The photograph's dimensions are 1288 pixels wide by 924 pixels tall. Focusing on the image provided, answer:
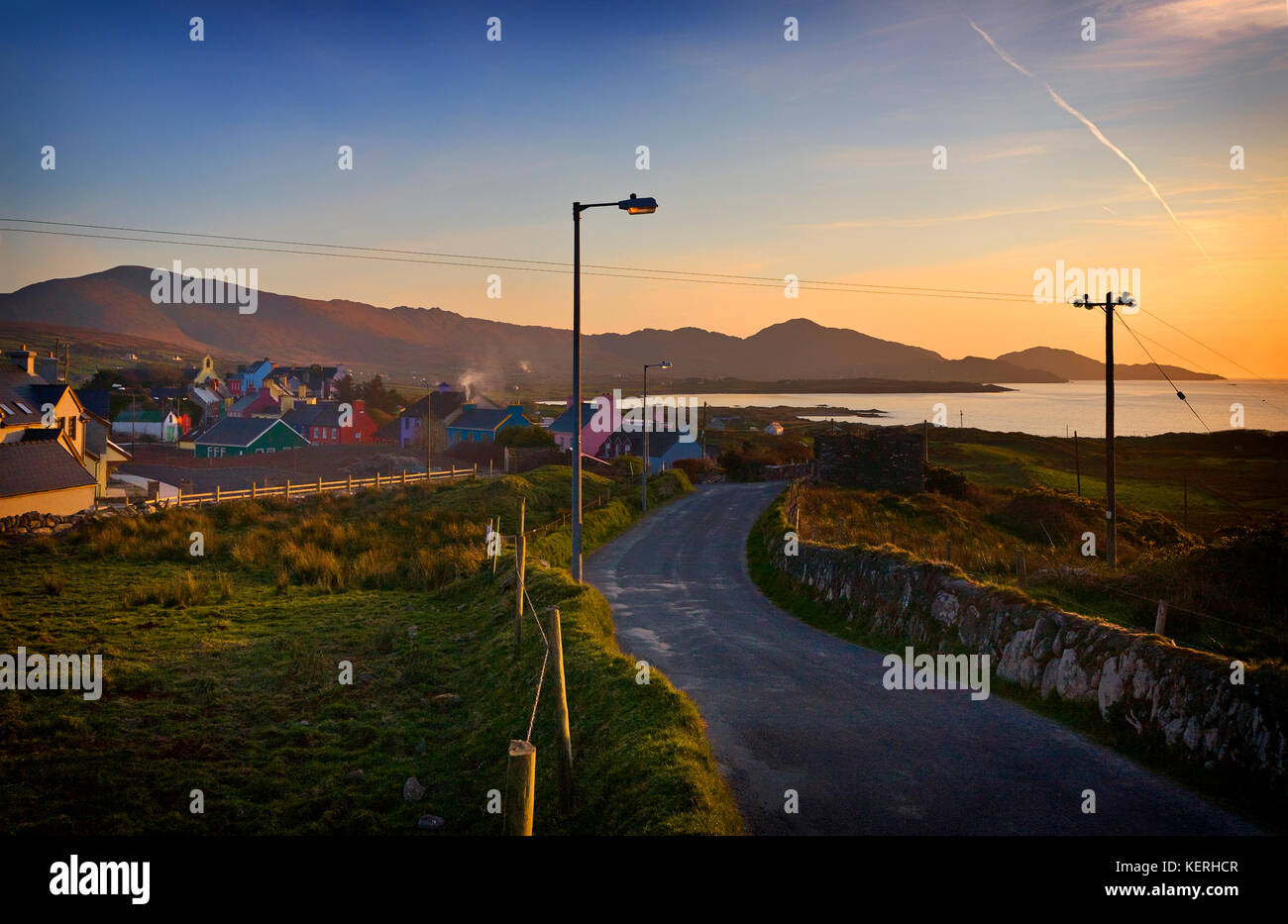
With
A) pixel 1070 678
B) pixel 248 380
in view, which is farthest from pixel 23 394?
pixel 248 380

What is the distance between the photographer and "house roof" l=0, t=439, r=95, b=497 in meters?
35.5

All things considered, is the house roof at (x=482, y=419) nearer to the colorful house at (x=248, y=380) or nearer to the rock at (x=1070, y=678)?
the colorful house at (x=248, y=380)

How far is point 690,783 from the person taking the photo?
8344 mm

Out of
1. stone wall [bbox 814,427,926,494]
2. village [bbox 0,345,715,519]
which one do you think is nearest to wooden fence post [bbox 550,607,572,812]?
village [bbox 0,345,715,519]

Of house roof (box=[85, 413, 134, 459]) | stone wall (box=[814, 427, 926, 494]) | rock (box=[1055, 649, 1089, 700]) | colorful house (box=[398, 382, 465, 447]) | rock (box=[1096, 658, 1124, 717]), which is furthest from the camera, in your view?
colorful house (box=[398, 382, 465, 447])

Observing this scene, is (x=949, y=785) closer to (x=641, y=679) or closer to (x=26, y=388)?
(x=641, y=679)

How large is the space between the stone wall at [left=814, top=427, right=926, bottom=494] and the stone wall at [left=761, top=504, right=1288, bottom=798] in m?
35.1

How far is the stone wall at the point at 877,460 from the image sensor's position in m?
52.3

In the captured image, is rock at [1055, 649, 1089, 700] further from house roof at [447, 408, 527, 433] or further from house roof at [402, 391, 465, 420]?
house roof at [402, 391, 465, 420]

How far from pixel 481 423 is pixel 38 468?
5376cm

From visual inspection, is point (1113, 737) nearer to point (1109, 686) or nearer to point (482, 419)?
point (1109, 686)

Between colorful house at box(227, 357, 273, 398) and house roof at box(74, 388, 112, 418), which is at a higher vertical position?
colorful house at box(227, 357, 273, 398)

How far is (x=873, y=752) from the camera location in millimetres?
10219
